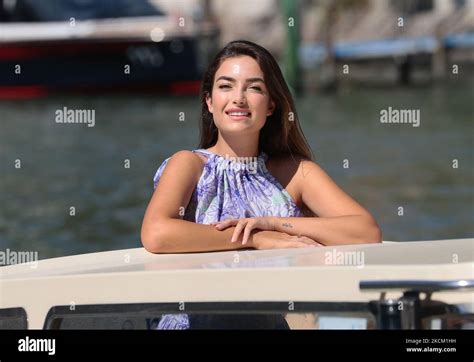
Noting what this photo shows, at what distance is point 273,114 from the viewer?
3758 mm

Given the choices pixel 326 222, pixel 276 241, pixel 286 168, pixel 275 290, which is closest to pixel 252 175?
pixel 286 168

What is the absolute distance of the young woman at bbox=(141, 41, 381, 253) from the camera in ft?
11.4

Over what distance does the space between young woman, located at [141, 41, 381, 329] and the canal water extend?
8.17m

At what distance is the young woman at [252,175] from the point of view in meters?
3.44

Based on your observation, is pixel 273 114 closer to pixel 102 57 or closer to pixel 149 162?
pixel 149 162

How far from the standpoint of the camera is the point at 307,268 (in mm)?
2549
